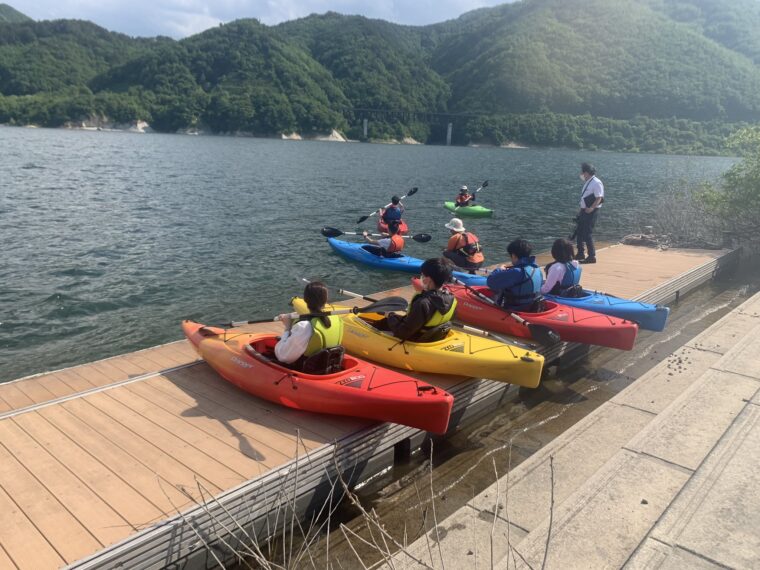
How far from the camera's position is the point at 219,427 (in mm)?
5348

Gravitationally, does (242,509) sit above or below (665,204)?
below

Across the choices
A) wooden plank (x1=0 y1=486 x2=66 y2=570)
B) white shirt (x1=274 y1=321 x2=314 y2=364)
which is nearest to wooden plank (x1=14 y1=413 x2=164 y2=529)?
wooden plank (x1=0 y1=486 x2=66 y2=570)

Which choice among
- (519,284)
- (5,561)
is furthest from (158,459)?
(519,284)

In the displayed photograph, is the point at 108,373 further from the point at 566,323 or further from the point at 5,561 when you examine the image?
the point at 566,323

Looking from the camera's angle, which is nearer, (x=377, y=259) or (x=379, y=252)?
(x=377, y=259)

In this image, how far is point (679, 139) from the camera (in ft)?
333

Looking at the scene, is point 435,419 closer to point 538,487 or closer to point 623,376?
point 538,487

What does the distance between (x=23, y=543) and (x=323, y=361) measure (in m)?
2.97

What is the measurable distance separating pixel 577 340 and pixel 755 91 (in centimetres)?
13431

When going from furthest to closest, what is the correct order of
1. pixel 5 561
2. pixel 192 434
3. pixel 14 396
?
pixel 14 396, pixel 192 434, pixel 5 561

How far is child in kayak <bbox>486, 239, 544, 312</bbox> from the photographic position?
801 centimetres

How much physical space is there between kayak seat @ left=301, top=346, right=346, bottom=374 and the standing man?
8876 mm

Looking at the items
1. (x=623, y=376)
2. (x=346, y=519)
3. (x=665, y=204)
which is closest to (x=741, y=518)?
(x=346, y=519)

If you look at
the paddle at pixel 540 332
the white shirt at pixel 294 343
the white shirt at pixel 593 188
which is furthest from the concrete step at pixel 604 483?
the white shirt at pixel 593 188
